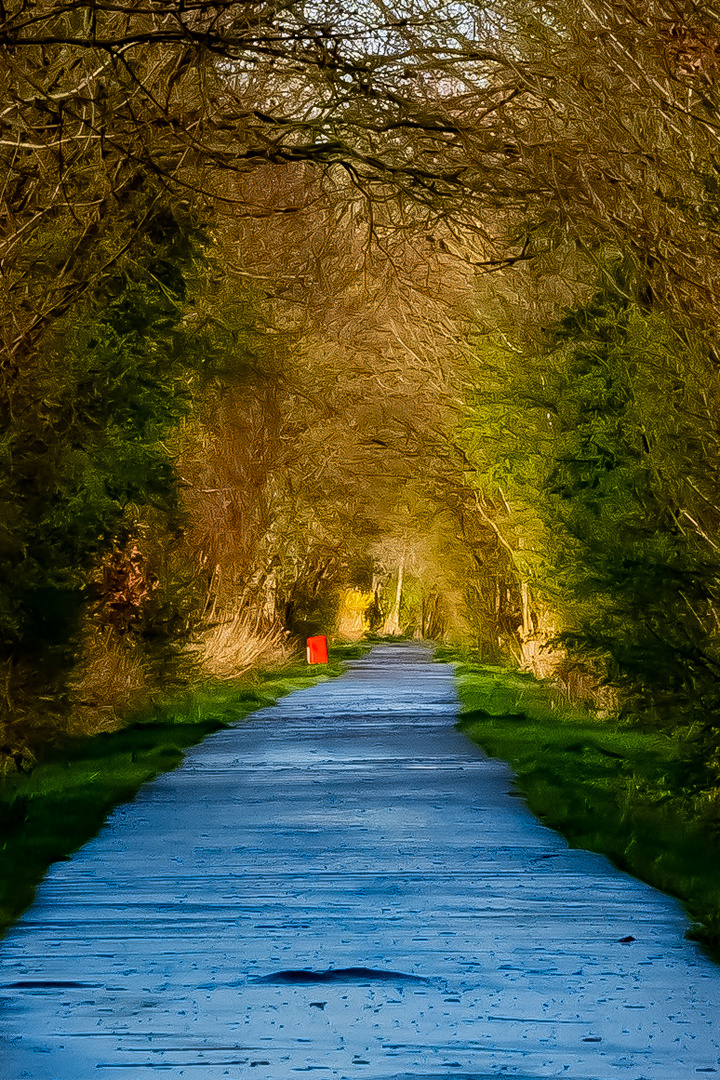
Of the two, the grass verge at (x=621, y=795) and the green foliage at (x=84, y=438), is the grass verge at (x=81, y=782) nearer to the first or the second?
the green foliage at (x=84, y=438)

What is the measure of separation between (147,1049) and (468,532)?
138 feet

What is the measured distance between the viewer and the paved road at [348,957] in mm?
6625

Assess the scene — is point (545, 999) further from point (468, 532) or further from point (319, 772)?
point (468, 532)

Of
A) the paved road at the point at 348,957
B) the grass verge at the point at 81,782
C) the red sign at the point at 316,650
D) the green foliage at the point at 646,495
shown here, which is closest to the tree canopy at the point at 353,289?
the green foliage at the point at 646,495

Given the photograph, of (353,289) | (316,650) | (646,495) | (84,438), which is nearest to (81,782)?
(84,438)

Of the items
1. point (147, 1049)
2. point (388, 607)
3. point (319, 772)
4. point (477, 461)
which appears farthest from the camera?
point (388, 607)

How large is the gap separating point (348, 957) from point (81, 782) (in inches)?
386

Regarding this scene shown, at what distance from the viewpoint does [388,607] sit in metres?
123

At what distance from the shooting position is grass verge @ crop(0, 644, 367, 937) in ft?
38.9

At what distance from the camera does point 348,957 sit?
842 centimetres

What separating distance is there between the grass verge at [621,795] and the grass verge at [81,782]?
11.1 ft

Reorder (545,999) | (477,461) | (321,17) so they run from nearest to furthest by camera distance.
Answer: (545,999), (321,17), (477,461)

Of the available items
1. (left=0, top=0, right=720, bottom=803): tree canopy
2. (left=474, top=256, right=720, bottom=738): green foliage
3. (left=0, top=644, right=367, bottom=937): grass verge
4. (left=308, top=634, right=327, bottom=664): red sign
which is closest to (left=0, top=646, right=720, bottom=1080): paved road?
(left=0, top=644, right=367, bottom=937): grass verge

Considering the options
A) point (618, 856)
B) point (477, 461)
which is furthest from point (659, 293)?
point (477, 461)
